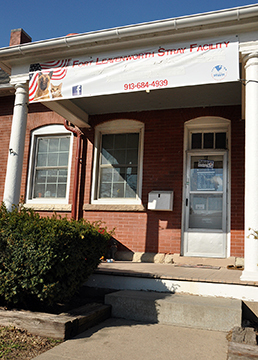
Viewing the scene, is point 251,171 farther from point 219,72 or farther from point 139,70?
point 139,70

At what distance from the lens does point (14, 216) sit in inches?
173

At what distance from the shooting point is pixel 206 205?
7770 mm

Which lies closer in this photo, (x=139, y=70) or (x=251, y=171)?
(x=251, y=171)

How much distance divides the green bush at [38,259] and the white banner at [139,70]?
9.53 ft

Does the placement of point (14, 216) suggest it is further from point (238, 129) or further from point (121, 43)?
point (238, 129)

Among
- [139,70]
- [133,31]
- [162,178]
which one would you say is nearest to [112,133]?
[162,178]

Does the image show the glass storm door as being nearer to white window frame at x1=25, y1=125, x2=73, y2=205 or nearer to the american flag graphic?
white window frame at x1=25, y1=125, x2=73, y2=205

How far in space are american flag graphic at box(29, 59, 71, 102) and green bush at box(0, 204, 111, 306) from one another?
3140mm

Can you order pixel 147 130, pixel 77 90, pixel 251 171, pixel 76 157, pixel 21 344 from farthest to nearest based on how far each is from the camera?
pixel 76 157, pixel 147 130, pixel 77 90, pixel 251 171, pixel 21 344

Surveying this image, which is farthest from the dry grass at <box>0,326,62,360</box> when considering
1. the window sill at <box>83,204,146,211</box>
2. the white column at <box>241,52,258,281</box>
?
the window sill at <box>83,204,146,211</box>

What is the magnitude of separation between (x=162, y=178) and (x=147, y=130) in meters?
1.26

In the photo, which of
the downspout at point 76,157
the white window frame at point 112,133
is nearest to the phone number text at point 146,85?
the white window frame at point 112,133

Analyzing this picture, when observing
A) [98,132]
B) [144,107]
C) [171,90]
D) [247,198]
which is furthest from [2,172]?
[247,198]

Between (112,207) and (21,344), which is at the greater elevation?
(112,207)
